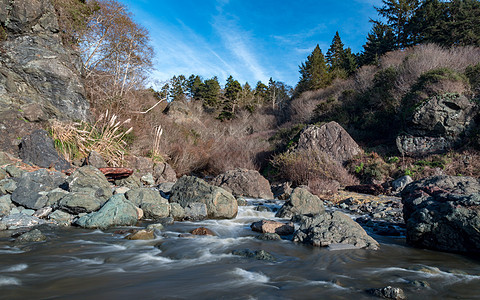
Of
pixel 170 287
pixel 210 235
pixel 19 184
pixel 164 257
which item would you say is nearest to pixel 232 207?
pixel 210 235

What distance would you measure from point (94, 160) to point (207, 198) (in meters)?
4.94

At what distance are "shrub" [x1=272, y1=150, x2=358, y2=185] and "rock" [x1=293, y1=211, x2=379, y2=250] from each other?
21.9 ft

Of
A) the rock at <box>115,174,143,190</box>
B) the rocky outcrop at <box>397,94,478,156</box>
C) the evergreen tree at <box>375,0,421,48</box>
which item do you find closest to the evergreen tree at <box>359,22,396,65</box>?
the evergreen tree at <box>375,0,421,48</box>

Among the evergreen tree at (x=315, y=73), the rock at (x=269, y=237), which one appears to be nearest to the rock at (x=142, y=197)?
the rock at (x=269, y=237)

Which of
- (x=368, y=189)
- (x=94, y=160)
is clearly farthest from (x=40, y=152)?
(x=368, y=189)

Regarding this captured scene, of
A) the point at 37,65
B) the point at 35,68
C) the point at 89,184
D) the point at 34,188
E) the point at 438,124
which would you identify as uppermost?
the point at 37,65

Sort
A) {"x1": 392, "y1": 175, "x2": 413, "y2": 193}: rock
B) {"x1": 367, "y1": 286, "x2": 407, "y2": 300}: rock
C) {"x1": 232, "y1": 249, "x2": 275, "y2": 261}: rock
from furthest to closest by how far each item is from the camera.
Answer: {"x1": 392, "y1": 175, "x2": 413, "y2": 193}: rock < {"x1": 232, "y1": 249, "x2": 275, "y2": 261}: rock < {"x1": 367, "y1": 286, "x2": 407, "y2": 300}: rock

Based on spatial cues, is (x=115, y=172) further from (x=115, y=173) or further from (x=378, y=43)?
(x=378, y=43)

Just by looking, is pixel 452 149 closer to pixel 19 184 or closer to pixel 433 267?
pixel 433 267

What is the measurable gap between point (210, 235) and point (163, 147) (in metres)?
10.3

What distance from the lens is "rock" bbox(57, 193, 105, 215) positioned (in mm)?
6062

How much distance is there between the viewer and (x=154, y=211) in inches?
264

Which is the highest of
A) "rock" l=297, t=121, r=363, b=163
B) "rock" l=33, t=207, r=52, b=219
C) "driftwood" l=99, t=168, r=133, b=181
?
"rock" l=297, t=121, r=363, b=163

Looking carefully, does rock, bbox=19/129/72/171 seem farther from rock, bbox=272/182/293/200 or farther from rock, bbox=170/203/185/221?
rock, bbox=272/182/293/200
